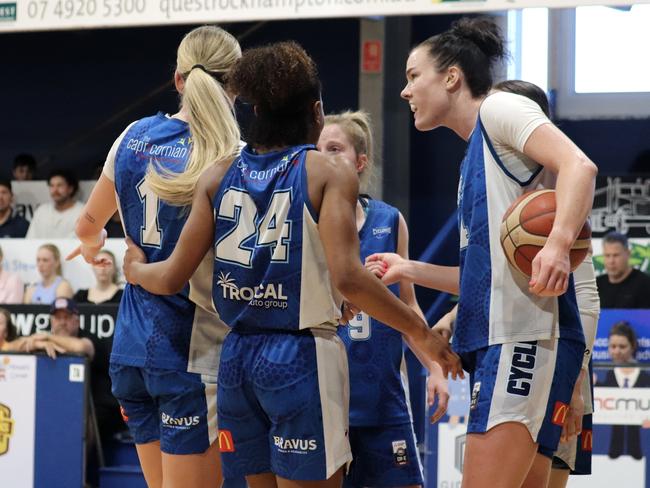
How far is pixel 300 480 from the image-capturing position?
2.59 m

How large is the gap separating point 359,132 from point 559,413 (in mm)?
1510

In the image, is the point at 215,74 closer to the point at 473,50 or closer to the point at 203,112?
the point at 203,112

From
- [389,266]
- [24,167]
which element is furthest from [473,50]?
[24,167]

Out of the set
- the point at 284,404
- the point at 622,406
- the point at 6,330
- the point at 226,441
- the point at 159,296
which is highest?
the point at 159,296

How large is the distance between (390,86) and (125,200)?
6.43 metres

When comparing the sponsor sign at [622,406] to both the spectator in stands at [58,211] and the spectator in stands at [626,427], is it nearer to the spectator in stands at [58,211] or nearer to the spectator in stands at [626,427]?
the spectator in stands at [626,427]

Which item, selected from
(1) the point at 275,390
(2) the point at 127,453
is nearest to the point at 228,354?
(1) the point at 275,390

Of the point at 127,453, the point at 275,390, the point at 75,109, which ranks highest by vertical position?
the point at 75,109

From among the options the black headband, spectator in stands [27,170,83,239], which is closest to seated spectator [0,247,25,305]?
spectator in stands [27,170,83,239]

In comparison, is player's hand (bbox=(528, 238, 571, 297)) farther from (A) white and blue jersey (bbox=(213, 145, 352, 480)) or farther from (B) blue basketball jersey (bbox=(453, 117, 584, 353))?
(A) white and blue jersey (bbox=(213, 145, 352, 480))

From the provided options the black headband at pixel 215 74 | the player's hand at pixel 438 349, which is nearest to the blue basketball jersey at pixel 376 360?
the player's hand at pixel 438 349

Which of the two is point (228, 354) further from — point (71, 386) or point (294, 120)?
point (71, 386)

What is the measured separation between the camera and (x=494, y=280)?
2.72 meters

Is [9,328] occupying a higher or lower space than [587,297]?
lower
